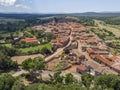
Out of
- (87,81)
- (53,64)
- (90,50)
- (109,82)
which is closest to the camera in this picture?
(109,82)

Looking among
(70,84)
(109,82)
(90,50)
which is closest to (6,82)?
(70,84)

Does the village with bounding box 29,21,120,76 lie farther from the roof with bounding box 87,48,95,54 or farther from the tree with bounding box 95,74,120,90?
the tree with bounding box 95,74,120,90

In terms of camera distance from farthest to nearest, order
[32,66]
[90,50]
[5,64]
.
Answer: [90,50], [5,64], [32,66]

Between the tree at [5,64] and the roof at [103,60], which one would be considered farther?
the roof at [103,60]

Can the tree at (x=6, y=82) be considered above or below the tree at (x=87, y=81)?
above

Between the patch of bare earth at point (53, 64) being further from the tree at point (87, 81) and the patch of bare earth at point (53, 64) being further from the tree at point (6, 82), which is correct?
the tree at point (6, 82)

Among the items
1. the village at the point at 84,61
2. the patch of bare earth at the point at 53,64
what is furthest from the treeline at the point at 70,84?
the patch of bare earth at the point at 53,64

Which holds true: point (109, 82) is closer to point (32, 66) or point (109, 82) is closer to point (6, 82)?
point (32, 66)

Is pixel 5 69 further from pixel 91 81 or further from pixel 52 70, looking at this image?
pixel 91 81

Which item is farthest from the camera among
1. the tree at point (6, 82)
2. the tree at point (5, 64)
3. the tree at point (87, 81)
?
the tree at point (5, 64)

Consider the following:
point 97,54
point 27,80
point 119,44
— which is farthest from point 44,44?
point 27,80

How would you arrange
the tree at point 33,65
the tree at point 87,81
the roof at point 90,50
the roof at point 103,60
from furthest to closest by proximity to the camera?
the roof at point 90,50
the roof at point 103,60
the tree at point 33,65
the tree at point 87,81
